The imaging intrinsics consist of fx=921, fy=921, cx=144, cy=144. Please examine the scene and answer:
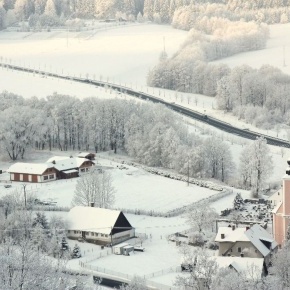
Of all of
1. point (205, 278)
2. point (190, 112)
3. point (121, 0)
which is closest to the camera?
point (205, 278)

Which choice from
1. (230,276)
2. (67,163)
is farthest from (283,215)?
(67,163)

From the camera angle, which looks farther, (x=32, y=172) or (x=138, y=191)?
(x=32, y=172)

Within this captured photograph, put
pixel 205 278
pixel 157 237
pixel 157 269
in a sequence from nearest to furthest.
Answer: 1. pixel 205 278
2. pixel 157 269
3. pixel 157 237

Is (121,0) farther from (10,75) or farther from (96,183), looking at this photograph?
(96,183)

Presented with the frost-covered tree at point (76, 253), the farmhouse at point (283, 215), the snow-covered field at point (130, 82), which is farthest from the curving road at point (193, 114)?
the frost-covered tree at point (76, 253)

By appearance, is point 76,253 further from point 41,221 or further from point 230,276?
point 230,276

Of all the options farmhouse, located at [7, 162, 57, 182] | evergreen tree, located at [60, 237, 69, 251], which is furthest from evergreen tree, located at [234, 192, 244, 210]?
farmhouse, located at [7, 162, 57, 182]

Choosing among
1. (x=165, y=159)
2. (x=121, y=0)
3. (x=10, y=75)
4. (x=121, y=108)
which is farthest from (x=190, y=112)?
(x=121, y=0)

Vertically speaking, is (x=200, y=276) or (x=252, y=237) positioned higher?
(x=200, y=276)
